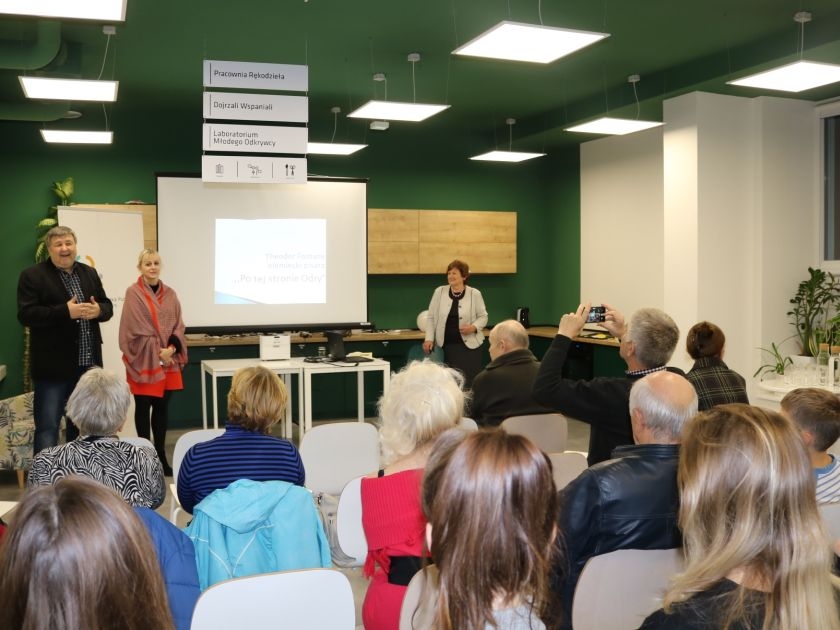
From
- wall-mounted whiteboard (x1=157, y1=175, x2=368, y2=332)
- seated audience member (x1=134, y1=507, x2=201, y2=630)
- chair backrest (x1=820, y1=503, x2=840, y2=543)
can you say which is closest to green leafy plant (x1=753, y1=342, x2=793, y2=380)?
wall-mounted whiteboard (x1=157, y1=175, x2=368, y2=332)

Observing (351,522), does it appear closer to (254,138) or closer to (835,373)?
(254,138)

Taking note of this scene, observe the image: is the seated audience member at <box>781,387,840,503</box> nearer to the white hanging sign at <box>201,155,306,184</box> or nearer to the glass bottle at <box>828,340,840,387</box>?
the glass bottle at <box>828,340,840,387</box>

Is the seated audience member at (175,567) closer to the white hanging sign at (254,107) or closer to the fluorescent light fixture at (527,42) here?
the fluorescent light fixture at (527,42)

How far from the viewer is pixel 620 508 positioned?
2156mm

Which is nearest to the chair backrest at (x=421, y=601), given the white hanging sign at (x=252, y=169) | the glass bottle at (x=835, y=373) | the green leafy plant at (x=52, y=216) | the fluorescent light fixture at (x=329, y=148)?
Result: the white hanging sign at (x=252, y=169)

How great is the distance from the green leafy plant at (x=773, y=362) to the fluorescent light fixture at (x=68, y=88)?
5602 millimetres

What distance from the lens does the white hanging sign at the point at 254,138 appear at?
5.28 meters

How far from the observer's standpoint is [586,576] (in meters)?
1.99

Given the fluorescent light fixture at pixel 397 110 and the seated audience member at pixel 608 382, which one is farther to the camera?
the fluorescent light fixture at pixel 397 110

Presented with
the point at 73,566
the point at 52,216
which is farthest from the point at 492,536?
the point at 52,216

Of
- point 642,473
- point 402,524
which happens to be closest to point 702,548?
point 642,473

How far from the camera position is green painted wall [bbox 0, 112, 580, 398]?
25.3 ft

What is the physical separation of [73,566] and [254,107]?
474cm

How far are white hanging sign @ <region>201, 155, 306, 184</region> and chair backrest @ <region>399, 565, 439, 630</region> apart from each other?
13.7 ft
